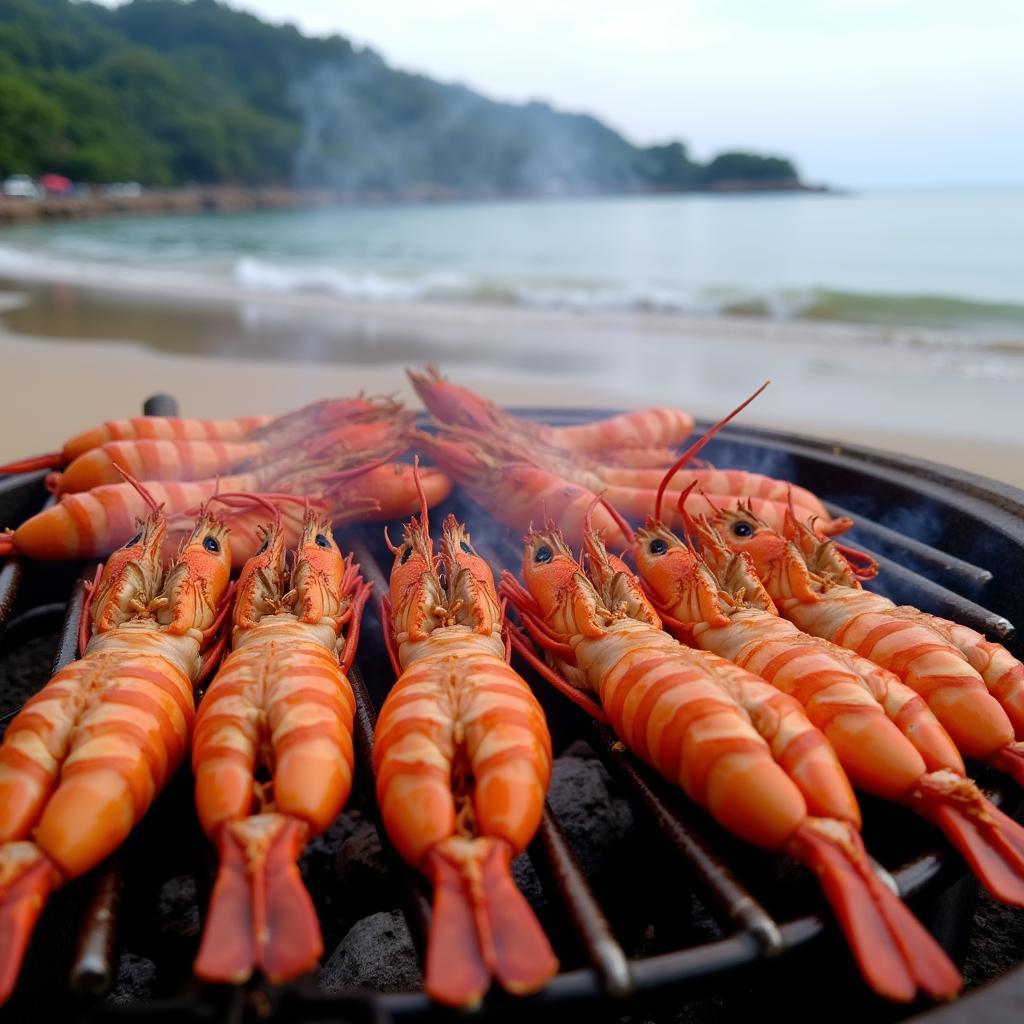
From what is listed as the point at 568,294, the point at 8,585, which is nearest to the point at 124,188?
the point at 568,294

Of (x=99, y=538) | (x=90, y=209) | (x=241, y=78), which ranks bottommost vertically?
(x=90, y=209)

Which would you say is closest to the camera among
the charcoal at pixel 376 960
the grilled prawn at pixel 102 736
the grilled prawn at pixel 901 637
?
the grilled prawn at pixel 102 736

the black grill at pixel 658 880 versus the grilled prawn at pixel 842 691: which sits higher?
the grilled prawn at pixel 842 691

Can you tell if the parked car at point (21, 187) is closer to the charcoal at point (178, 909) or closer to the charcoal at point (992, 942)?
the charcoal at point (178, 909)

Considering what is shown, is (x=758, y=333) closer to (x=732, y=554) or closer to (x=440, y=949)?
(x=732, y=554)

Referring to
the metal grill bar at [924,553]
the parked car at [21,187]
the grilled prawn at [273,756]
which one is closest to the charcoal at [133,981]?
the grilled prawn at [273,756]

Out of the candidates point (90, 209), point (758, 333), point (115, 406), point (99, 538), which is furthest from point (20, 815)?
point (90, 209)
